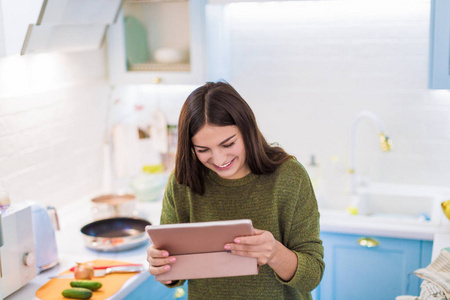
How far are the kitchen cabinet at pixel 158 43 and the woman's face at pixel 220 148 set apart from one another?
1.39m

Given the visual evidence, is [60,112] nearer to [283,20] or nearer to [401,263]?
[283,20]

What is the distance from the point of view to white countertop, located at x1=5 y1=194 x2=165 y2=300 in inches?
83.9

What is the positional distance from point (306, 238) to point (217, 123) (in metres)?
0.42

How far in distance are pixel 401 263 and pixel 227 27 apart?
158 cm

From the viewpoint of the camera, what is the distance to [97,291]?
2.09 m

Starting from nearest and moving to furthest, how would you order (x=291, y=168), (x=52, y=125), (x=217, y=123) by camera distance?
(x=217, y=123)
(x=291, y=168)
(x=52, y=125)

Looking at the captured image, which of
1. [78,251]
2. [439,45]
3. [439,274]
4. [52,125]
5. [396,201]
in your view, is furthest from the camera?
[396,201]

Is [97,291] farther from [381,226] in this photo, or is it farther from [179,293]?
[381,226]

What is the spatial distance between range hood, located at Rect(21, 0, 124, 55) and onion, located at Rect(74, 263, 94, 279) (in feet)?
2.94

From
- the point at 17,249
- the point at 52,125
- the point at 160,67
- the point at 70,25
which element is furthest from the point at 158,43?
the point at 17,249

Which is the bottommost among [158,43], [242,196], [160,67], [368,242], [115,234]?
[368,242]

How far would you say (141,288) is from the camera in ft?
7.42

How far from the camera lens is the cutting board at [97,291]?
205 cm

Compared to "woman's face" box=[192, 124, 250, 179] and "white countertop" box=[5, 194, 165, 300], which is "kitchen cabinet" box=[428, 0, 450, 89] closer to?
"woman's face" box=[192, 124, 250, 179]
